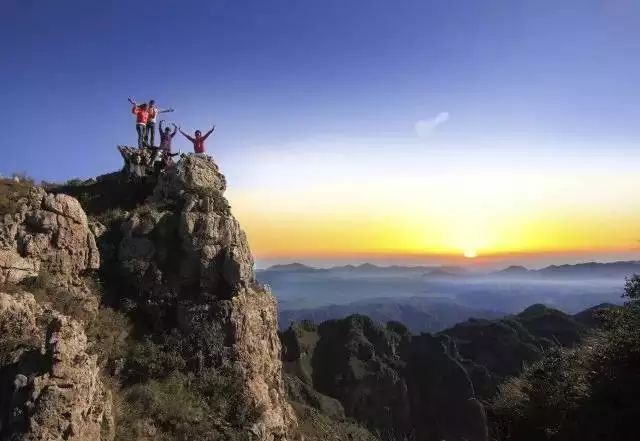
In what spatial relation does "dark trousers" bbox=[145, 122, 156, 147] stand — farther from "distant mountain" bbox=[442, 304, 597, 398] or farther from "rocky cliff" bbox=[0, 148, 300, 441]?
"distant mountain" bbox=[442, 304, 597, 398]

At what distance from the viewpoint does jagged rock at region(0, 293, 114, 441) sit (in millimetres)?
12695

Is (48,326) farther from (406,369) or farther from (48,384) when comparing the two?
(406,369)

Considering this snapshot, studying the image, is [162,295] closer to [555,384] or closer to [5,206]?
[5,206]

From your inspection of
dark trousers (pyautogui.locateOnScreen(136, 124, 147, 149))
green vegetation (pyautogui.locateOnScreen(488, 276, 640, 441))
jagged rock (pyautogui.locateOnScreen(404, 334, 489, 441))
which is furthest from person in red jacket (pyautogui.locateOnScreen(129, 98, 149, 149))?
jagged rock (pyautogui.locateOnScreen(404, 334, 489, 441))

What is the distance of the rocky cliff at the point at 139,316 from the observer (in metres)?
14.0

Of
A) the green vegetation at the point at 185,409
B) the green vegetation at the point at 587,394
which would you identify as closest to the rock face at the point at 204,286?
the green vegetation at the point at 185,409

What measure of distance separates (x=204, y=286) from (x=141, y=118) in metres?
10.8

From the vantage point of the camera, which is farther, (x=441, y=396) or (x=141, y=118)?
(x=441, y=396)

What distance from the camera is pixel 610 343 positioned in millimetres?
16938

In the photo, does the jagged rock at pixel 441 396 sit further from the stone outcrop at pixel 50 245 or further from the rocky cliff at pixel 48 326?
the rocky cliff at pixel 48 326

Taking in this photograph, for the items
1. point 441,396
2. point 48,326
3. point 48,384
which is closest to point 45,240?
point 48,326

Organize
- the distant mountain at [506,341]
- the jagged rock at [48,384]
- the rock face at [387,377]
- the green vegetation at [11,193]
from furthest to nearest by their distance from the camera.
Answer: the distant mountain at [506,341] < the rock face at [387,377] < the green vegetation at [11,193] < the jagged rock at [48,384]

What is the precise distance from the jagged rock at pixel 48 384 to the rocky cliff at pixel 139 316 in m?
0.03

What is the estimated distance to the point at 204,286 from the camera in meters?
21.8
